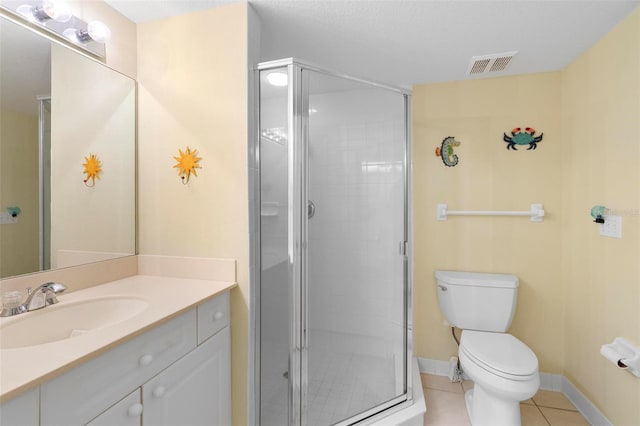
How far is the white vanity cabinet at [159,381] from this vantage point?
0.76 meters

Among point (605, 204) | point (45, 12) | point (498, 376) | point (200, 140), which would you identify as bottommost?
point (498, 376)

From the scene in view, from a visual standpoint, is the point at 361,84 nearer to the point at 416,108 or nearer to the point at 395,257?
the point at 416,108

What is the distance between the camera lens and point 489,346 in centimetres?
172

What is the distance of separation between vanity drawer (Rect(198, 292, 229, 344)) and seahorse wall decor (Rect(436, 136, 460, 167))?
1.81 m

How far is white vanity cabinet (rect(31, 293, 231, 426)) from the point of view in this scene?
761mm

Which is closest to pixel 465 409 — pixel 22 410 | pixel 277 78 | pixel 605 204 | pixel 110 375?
pixel 605 204

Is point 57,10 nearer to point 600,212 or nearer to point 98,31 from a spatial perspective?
point 98,31

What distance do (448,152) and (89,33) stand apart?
2.25 m

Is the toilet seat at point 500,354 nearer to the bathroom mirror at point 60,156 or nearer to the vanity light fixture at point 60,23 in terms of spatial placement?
the bathroom mirror at point 60,156

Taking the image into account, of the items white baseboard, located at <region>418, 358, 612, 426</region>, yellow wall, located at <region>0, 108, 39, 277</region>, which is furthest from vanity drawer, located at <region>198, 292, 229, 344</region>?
white baseboard, located at <region>418, 358, 612, 426</region>

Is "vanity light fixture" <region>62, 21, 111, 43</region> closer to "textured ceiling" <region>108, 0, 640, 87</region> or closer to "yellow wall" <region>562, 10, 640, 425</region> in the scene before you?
"textured ceiling" <region>108, 0, 640, 87</region>

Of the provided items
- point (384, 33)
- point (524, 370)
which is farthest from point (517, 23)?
point (524, 370)

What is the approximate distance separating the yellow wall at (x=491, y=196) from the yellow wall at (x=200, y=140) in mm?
1435

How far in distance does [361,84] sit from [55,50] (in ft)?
4.68
